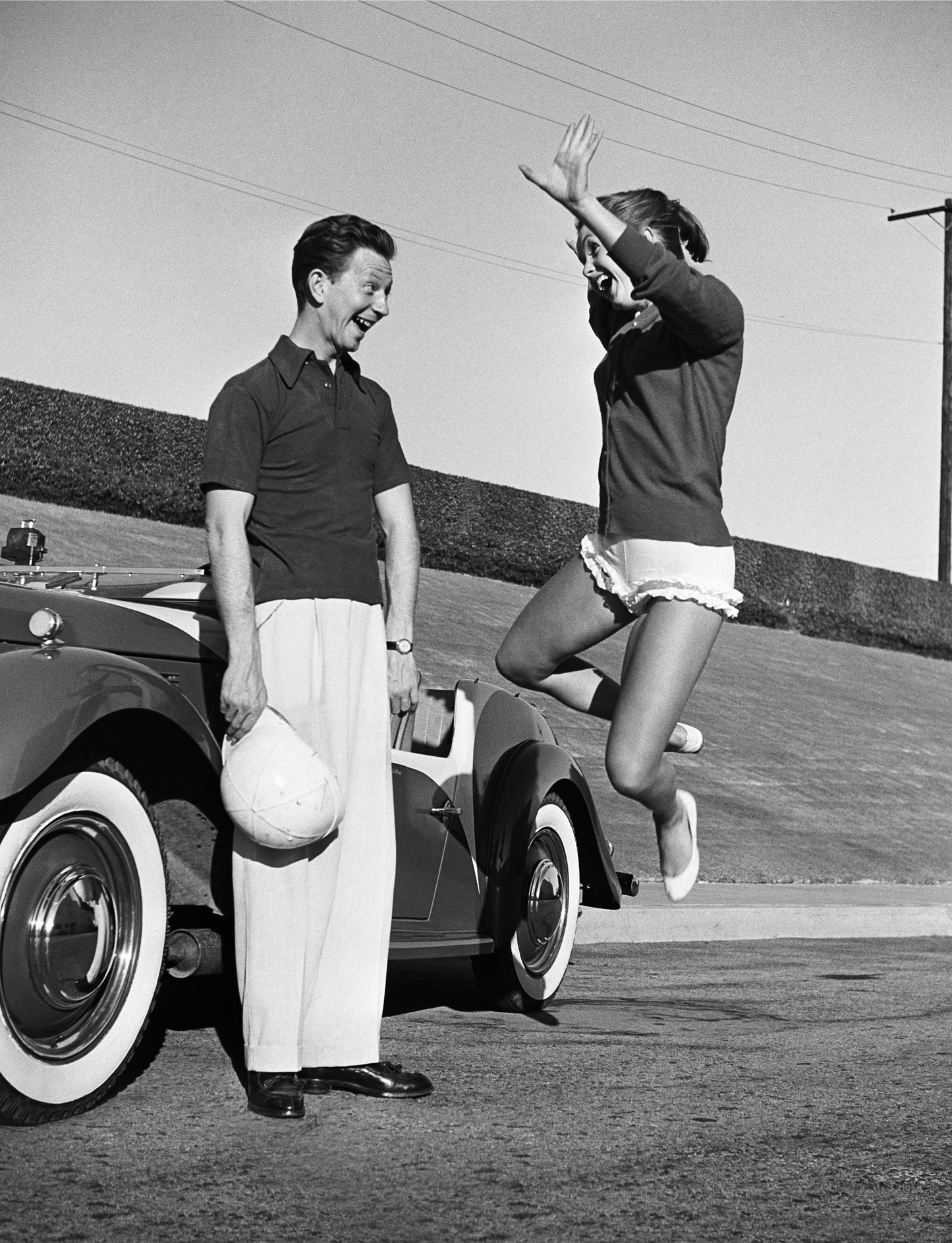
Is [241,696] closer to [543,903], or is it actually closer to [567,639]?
[567,639]

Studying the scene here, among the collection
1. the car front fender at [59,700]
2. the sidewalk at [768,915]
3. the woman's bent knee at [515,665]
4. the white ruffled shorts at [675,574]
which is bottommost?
the sidewalk at [768,915]

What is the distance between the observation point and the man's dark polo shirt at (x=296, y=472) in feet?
12.0

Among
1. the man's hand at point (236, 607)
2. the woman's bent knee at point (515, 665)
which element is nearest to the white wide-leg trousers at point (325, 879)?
the man's hand at point (236, 607)

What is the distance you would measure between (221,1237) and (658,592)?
7.57 feet

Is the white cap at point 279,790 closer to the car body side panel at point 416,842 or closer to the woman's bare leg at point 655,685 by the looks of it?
the car body side panel at point 416,842

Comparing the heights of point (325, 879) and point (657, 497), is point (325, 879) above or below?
below

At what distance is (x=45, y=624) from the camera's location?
11.5 ft

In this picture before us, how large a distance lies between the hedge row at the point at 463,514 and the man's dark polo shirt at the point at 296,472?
1563 cm

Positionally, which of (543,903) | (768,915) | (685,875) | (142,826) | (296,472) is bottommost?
(768,915)

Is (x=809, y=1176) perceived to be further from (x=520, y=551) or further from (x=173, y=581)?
(x=520, y=551)

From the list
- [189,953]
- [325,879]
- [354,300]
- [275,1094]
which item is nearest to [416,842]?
[325,879]

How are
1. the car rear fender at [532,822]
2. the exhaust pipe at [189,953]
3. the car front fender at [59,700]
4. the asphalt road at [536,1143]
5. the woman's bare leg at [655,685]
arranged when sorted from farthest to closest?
the car rear fender at [532,822] < the woman's bare leg at [655,685] < the exhaust pipe at [189,953] < the car front fender at [59,700] < the asphalt road at [536,1143]

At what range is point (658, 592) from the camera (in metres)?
4.30

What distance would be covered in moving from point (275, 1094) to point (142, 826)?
65 cm
